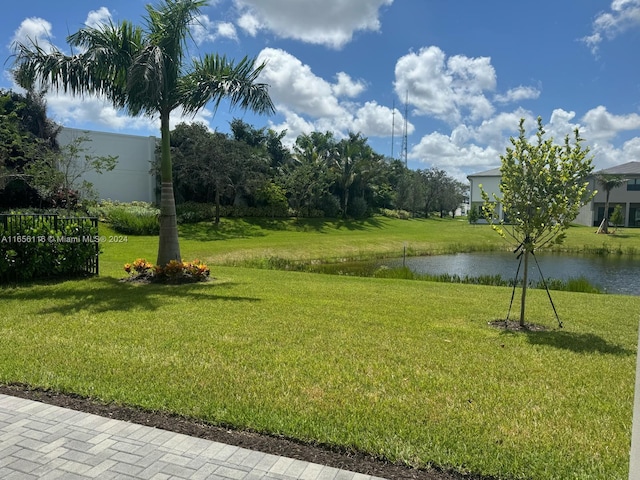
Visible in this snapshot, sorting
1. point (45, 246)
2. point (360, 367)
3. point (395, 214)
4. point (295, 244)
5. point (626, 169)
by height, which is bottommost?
point (295, 244)

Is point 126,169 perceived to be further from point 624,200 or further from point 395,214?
point 624,200

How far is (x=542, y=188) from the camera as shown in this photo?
629cm

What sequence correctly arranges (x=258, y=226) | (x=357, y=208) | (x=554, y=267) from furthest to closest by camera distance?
(x=357, y=208)
(x=258, y=226)
(x=554, y=267)

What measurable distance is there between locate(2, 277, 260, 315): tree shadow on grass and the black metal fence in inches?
25.8

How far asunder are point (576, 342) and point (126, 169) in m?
33.6

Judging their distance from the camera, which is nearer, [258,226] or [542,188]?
[542,188]

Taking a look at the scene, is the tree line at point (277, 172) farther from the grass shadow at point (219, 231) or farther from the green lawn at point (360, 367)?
the green lawn at point (360, 367)

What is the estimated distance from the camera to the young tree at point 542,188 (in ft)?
20.2

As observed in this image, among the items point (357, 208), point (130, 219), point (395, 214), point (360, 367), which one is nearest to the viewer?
point (360, 367)

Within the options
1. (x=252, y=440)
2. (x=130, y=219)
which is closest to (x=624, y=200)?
(x=130, y=219)

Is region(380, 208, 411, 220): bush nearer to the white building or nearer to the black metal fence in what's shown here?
the white building

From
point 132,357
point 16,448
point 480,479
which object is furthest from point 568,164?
point 16,448

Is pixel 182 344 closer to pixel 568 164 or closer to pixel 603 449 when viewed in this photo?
pixel 603 449

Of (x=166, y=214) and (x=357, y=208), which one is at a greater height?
(x=357, y=208)
